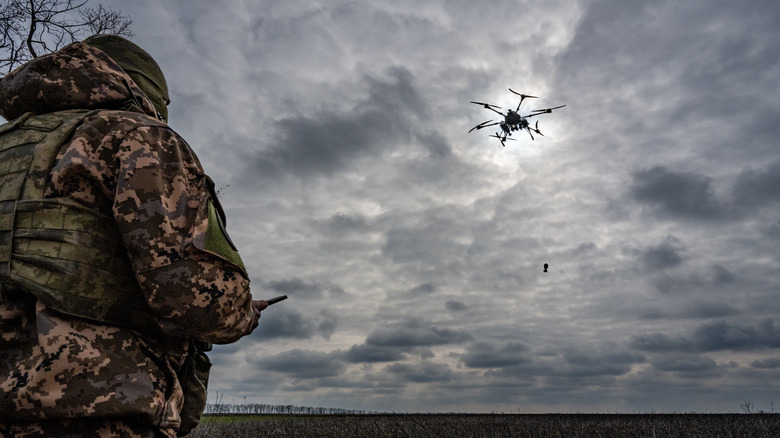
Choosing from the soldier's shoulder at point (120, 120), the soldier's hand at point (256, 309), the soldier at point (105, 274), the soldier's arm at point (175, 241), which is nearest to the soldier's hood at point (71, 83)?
the soldier at point (105, 274)

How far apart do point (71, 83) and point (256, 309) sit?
159cm

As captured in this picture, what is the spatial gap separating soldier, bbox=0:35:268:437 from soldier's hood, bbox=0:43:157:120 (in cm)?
8

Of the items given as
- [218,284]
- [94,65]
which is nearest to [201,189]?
[218,284]

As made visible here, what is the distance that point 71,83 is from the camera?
2.96 metres

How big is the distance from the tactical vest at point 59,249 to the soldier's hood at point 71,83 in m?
0.24

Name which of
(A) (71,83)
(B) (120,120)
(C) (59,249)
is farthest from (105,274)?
(A) (71,83)

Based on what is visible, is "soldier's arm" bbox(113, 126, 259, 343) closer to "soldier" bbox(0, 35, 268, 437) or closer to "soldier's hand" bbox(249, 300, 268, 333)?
"soldier" bbox(0, 35, 268, 437)

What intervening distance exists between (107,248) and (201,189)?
20.7 inches

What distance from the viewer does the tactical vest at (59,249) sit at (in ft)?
8.30

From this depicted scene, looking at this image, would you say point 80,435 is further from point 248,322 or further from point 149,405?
point 248,322

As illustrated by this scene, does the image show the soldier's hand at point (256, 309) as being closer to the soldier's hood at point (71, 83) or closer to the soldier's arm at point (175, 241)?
the soldier's arm at point (175, 241)

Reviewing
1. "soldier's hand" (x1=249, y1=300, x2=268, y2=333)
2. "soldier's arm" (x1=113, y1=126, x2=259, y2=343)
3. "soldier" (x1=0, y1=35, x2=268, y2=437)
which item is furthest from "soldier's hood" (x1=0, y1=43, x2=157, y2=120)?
"soldier's hand" (x1=249, y1=300, x2=268, y2=333)

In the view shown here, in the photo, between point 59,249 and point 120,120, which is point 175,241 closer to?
point 59,249

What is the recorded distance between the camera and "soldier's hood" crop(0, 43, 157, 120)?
2963 mm
